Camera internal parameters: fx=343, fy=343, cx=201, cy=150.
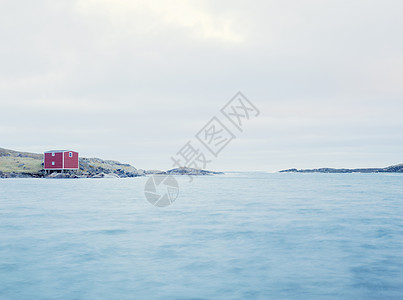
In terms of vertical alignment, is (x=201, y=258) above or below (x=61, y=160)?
below

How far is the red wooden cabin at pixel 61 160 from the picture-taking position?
102081 mm

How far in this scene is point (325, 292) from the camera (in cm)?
1004

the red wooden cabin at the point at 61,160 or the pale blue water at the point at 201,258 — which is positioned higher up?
the red wooden cabin at the point at 61,160

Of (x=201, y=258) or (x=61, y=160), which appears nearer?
(x=201, y=258)

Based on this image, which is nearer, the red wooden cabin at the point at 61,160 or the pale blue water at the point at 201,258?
the pale blue water at the point at 201,258

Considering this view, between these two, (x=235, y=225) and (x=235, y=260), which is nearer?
(x=235, y=260)

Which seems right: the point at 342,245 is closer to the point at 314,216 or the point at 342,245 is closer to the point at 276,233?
the point at 276,233

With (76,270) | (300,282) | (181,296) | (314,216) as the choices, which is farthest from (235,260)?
(314,216)

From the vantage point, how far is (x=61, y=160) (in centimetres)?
10225

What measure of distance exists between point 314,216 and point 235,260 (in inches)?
599

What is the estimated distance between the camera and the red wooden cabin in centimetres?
10208

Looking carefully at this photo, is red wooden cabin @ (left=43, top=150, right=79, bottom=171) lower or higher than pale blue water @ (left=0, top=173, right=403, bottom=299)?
higher

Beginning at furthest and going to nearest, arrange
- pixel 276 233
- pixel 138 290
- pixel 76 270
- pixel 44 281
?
1. pixel 276 233
2. pixel 76 270
3. pixel 44 281
4. pixel 138 290

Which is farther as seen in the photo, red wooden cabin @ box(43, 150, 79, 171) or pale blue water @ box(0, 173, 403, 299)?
red wooden cabin @ box(43, 150, 79, 171)
